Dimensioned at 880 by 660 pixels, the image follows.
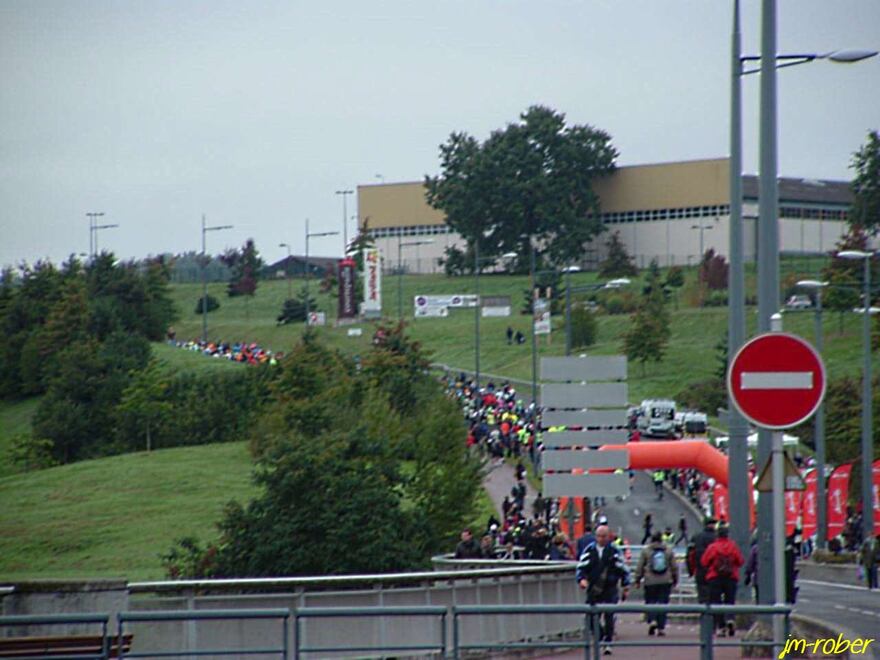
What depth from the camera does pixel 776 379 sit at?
11602mm

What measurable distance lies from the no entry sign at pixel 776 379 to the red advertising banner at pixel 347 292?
107 meters

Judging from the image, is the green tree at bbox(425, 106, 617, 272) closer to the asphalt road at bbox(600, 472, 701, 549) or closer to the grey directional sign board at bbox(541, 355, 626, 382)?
the asphalt road at bbox(600, 472, 701, 549)

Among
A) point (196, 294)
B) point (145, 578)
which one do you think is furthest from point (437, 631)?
point (196, 294)

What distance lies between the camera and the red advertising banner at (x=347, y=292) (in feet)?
391

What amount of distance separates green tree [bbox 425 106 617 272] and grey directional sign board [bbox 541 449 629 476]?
360 ft

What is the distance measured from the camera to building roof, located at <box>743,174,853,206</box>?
136 meters

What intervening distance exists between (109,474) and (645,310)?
41136 millimetres

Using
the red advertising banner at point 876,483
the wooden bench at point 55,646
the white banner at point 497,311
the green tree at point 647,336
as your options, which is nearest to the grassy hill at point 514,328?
the white banner at point 497,311

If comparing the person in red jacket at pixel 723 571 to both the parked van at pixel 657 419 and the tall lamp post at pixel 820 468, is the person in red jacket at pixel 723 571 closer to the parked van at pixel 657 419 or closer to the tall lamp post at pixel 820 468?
the tall lamp post at pixel 820 468

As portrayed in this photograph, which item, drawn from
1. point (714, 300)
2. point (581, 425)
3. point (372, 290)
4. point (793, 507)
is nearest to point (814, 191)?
point (714, 300)

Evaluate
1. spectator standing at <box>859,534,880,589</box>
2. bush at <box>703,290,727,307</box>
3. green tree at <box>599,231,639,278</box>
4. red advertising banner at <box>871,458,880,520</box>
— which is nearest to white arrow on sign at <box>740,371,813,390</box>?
spectator standing at <box>859,534,880,589</box>

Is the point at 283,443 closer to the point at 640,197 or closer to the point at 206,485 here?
the point at 206,485

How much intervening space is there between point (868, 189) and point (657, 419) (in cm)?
5326

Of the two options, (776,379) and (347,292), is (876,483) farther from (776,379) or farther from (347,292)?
(347,292)
